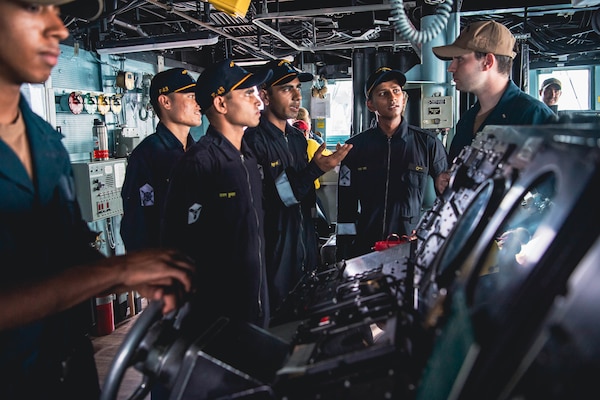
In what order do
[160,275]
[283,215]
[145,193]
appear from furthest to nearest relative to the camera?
1. [145,193]
2. [283,215]
3. [160,275]

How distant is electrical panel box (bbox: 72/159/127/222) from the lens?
4461 mm

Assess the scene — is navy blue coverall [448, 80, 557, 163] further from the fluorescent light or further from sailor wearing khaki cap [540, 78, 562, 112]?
sailor wearing khaki cap [540, 78, 562, 112]

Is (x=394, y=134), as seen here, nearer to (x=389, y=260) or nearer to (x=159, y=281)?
(x=389, y=260)

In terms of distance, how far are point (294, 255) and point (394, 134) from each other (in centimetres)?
99

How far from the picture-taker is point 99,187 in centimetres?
459

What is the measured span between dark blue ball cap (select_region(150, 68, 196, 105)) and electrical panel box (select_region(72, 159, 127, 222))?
4.02 feet

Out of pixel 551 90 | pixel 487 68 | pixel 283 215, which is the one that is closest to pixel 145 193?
pixel 283 215

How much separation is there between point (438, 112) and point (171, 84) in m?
2.13

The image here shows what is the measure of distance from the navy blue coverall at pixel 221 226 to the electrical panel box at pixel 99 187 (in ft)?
7.99

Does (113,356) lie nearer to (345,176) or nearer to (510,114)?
(345,176)

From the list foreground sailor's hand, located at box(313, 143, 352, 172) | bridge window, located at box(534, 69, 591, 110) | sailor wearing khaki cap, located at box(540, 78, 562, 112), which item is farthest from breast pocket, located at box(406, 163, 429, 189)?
bridge window, located at box(534, 69, 591, 110)

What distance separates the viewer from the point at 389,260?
65.6 inches

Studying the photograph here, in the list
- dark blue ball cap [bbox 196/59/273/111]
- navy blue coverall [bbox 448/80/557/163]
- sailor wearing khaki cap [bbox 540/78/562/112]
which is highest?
sailor wearing khaki cap [bbox 540/78/562/112]

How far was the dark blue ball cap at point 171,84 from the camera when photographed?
141 inches
